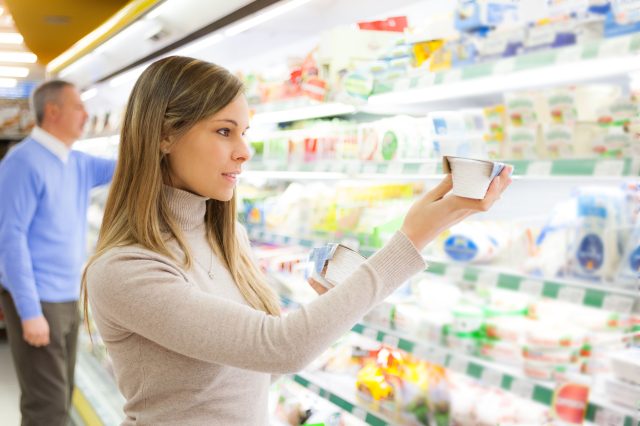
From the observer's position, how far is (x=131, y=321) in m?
1.28

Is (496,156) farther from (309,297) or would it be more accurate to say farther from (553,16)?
Result: (309,297)


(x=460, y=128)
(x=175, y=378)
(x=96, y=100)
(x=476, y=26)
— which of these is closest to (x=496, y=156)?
(x=460, y=128)

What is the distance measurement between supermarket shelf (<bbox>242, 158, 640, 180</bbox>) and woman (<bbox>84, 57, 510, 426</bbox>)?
327mm

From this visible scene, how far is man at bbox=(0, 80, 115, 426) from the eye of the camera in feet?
10.3

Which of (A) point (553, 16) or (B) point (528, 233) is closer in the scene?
(A) point (553, 16)

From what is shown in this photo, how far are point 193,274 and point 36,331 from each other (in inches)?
80.5

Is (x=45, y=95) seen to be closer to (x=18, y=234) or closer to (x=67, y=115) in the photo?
(x=67, y=115)

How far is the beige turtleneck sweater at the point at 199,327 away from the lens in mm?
1187

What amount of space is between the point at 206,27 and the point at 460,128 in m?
1.66

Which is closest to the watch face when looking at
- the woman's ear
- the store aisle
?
the woman's ear

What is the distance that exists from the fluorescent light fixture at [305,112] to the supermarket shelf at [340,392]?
40.8 inches

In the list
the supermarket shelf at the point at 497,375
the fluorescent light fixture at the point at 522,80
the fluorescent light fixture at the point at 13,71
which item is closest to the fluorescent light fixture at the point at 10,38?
the fluorescent light fixture at the point at 13,71

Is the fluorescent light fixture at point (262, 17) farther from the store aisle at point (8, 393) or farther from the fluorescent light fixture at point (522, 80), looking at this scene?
the store aisle at point (8, 393)

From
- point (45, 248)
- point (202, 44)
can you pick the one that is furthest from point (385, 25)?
point (45, 248)
